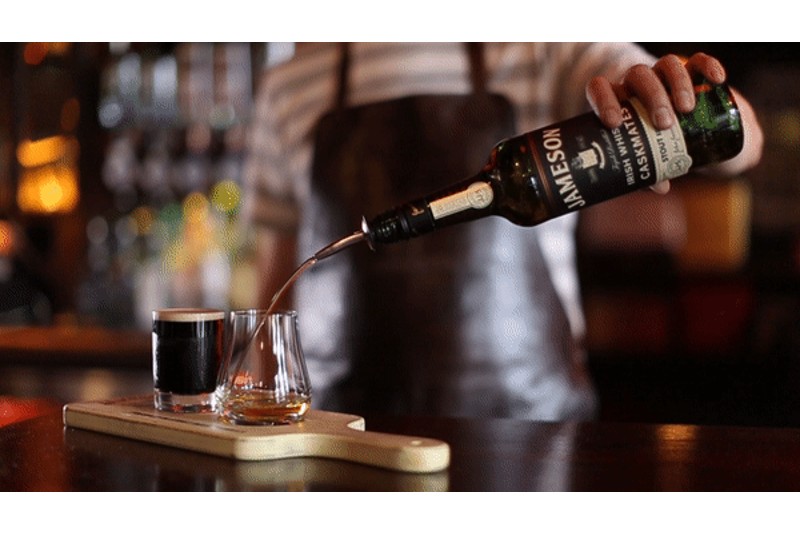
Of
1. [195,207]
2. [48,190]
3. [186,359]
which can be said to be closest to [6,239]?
[48,190]

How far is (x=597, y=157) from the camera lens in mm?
1050

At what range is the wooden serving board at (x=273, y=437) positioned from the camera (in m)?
0.89

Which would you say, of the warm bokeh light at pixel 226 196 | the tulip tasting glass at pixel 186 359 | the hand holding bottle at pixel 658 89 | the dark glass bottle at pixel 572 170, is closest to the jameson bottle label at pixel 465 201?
the dark glass bottle at pixel 572 170

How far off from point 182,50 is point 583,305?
4.77ft

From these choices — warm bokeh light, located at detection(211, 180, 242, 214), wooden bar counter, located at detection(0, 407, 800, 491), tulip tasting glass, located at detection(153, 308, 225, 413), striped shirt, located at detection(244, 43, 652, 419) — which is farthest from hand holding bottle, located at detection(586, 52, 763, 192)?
warm bokeh light, located at detection(211, 180, 242, 214)

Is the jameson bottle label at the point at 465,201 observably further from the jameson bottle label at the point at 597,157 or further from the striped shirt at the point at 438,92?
the striped shirt at the point at 438,92

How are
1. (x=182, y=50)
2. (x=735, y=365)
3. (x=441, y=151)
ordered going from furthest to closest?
1. (x=182, y=50)
2. (x=735, y=365)
3. (x=441, y=151)

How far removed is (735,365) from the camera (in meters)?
2.89

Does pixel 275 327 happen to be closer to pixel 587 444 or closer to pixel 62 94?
pixel 587 444

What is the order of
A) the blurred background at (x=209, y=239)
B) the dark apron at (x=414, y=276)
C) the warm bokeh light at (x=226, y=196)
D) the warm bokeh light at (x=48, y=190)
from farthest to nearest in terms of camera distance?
the warm bokeh light at (x=48, y=190) → the warm bokeh light at (x=226, y=196) → the blurred background at (x=209, y=239) → the dark apron at (x=414, y=276)

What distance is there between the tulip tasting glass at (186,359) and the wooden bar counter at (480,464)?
7 cm

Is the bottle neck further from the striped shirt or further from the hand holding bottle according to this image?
the striped shirt

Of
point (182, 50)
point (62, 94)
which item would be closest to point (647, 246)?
point (182, 50)

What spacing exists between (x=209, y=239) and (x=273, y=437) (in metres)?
2.18
